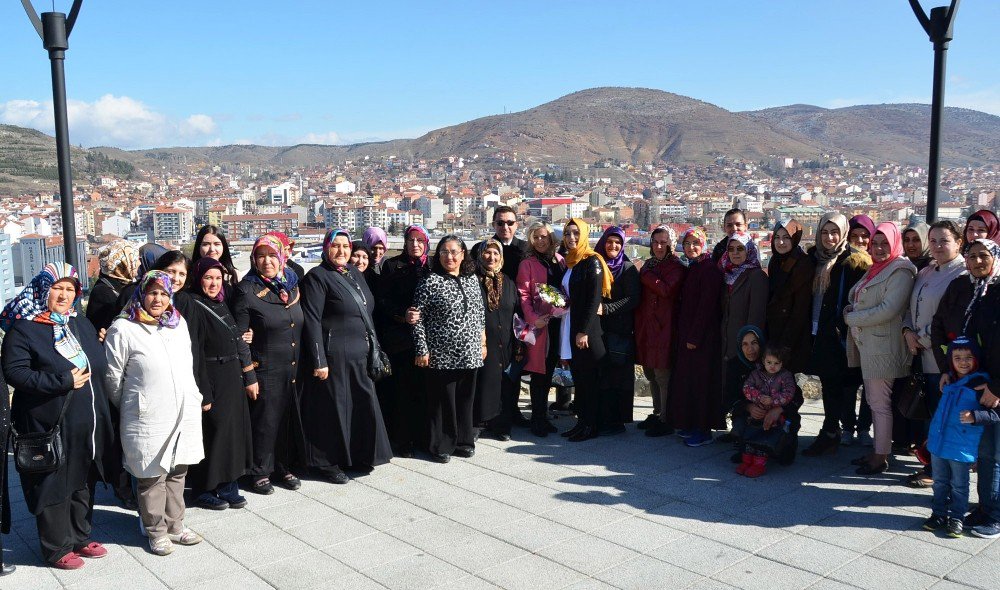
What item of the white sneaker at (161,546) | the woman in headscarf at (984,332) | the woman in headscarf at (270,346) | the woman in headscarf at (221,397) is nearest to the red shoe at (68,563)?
the white sneaker at (161,546)

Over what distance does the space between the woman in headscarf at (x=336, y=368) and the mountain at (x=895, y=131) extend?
12922 cm

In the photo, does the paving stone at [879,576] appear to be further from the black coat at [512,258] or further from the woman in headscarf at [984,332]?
the black coat at [512,258]

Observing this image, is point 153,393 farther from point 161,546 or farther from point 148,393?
point 161,546

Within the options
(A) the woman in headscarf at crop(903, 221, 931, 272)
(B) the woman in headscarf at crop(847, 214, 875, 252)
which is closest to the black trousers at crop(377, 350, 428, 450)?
(B) the woman in headscarf at crop(847, 214, 875, 252)

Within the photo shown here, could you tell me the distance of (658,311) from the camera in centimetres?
550

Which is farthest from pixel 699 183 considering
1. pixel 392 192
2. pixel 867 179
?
Answer: pixel 392 192

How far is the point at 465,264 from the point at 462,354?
584 millimetres

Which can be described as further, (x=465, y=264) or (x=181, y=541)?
(x=465, y=264)

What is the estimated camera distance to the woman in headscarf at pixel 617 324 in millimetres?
5484

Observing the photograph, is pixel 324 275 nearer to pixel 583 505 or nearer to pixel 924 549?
pixel 583 505

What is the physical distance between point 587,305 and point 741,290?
1.02 m

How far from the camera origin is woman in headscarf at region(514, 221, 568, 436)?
5562 mm

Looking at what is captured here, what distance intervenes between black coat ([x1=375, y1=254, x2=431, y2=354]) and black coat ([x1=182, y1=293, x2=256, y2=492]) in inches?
41.9

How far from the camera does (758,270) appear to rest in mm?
5094
